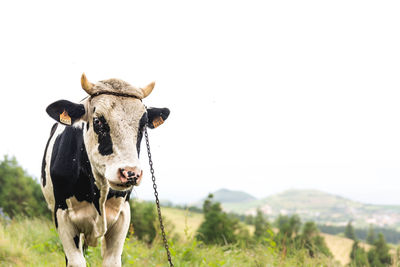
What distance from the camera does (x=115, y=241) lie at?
427 cm

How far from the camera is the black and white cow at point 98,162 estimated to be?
346cm

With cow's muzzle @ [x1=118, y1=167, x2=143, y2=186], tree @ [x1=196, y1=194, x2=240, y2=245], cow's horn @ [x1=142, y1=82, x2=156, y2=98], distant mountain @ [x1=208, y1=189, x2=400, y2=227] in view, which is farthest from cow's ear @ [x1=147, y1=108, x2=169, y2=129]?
distant mountain @ [x1=208, y1=189, x2=400, y2=227]

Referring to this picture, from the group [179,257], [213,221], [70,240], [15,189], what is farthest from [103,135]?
[15,189]

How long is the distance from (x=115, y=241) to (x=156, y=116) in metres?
1.48

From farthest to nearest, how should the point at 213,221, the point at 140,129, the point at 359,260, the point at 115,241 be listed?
1. the point at 213,221
2. the point at 359,260
3. the point at 115,241
4. the point at 140,129

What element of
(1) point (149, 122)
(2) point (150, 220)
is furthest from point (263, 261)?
(2) point (150, 220)

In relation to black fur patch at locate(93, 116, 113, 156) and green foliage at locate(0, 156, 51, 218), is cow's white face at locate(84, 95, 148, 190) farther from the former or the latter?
green foliage at locate(0, 156, 51, 218)

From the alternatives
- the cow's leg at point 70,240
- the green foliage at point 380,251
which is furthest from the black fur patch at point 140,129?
the green foliage at point 380,251

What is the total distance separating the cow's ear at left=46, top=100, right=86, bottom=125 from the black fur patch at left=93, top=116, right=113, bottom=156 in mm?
315

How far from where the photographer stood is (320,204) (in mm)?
160000

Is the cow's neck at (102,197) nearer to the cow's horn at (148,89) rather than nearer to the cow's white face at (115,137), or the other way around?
the cow's white face at (115,137)

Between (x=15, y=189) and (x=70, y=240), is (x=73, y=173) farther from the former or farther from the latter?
(x=15, y=189)

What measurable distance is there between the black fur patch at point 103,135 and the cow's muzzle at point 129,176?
29 centimetres

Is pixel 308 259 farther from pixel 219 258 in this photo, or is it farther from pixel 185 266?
pixel 185 266
